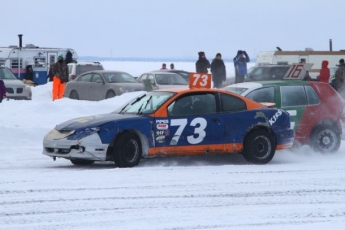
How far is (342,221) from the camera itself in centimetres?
994

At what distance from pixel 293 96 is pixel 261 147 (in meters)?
2.13

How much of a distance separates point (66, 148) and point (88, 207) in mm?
4021

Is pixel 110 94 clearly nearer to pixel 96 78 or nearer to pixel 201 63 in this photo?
pixel 96 78

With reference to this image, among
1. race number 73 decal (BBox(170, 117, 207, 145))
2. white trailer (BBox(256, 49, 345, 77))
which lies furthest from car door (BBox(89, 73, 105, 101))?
race number 73 decal (BBox(170, 117, 207, 145))

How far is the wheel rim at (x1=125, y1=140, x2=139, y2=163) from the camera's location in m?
14.5

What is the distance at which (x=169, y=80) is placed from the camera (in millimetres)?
33969

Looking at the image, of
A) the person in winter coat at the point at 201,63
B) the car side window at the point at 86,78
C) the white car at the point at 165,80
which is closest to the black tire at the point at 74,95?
the car side window at the point at 86,78

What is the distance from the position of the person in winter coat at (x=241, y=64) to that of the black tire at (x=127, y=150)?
64.7 feet

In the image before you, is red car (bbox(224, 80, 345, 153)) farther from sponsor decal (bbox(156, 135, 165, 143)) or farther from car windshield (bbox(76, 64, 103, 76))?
car windshield (bbox(76, 64, 103, 76))

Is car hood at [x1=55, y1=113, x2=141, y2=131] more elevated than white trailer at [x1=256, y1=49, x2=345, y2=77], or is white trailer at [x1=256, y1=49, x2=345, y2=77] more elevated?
white trailer at [x1=256, y1=49, x2=345, y2=77]

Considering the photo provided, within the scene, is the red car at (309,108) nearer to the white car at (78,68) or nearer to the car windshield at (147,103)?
the car windshield at (147,103)

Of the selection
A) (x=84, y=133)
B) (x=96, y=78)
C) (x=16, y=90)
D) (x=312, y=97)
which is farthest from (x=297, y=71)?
(x=16, y=90)

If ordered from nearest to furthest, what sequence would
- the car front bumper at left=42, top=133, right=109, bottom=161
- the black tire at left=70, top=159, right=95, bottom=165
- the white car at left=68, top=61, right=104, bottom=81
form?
1. the car front bumper at left=42, top=133, right=109, bottom=161
2. the black tire at left=70, top=159, right=95, bottom=165
3. the white car at left=68, top=61, right=104, bottom=81

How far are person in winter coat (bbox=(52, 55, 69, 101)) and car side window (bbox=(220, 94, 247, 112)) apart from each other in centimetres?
1602
